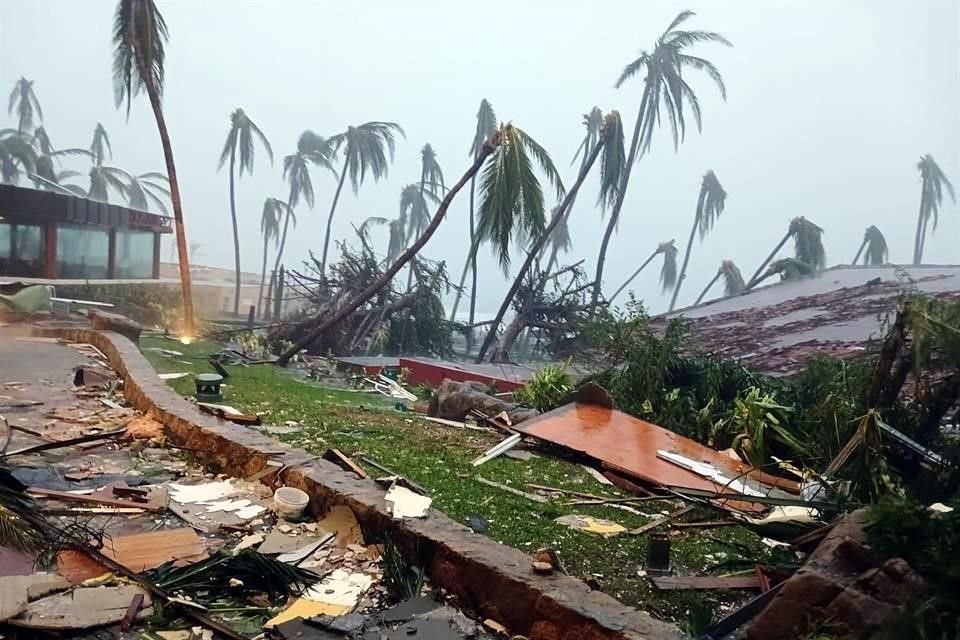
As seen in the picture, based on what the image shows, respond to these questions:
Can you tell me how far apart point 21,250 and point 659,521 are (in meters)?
18.0

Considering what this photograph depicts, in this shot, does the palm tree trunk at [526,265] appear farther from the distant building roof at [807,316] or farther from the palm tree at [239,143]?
the palm tree at [239,143]

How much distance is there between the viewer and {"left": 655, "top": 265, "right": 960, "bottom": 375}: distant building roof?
→ 9.32 meters

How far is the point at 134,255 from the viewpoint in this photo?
71.5ft

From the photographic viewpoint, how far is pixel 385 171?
36.9 metres

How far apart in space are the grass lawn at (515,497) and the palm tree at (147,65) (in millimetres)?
8830

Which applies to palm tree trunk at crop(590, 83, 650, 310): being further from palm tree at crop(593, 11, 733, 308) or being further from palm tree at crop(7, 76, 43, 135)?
palm tree at crop(7, 76, 43, 135)

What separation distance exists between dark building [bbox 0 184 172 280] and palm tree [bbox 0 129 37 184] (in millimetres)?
10886

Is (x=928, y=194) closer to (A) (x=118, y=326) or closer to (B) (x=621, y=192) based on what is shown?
(B) (x=621, y=192)

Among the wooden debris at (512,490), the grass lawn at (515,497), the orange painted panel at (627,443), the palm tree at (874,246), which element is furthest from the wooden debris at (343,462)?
the palm tree at (874,246)

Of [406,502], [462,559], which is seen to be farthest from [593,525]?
[462,559]

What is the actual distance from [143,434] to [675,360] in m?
5.94

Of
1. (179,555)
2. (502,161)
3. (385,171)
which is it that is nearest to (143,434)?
(179,555)

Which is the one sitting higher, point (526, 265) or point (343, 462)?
point (526, 265)

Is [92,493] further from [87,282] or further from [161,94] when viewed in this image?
[87,282]
